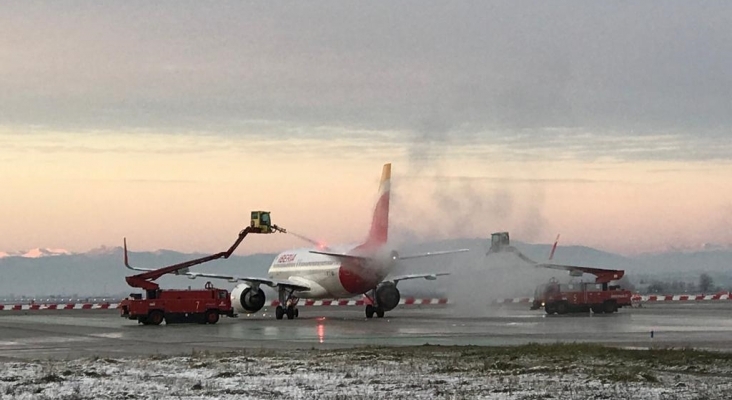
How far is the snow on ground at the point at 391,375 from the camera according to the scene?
20.6m

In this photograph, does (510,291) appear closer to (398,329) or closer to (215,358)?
(398,329)

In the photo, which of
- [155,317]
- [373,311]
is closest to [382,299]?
[373,311]

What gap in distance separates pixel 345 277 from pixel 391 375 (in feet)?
129

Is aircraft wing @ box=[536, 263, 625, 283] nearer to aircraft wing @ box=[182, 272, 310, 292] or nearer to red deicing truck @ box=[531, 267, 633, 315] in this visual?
red deicing truck @ box=[531, 267, 633, 315]

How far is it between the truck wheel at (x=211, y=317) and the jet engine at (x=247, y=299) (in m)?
7.27

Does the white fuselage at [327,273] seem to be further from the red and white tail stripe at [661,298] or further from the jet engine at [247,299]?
the red and white tail stripe at [661,298]

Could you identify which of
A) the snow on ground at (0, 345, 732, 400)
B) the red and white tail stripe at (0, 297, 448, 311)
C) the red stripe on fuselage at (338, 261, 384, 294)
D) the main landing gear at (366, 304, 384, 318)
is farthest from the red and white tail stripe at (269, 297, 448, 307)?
the snow on ground at (0, 345, 732, 400)

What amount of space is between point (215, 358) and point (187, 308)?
2789cm

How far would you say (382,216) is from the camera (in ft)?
204

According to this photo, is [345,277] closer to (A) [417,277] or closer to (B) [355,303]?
(A) [417,277]

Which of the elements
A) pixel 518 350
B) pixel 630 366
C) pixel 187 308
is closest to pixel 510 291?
pixel 187 308

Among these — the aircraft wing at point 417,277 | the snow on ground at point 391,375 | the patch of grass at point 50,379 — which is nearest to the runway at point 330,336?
the snow on ground at point 391,375

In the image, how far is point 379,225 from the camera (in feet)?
204

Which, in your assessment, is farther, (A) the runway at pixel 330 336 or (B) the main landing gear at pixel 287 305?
(B) the main landing gear at pixel 287 305
